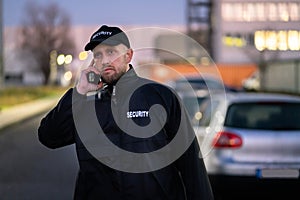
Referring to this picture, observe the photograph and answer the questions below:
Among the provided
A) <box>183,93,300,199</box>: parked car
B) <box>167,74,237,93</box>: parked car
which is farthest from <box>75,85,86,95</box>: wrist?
<box>167,74,237,93</box>: parked car

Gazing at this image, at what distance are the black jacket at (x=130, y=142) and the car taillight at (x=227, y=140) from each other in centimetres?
404

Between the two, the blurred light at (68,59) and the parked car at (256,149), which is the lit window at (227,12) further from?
the blurred light at (68,59)

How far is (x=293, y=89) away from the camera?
3391 centimetres

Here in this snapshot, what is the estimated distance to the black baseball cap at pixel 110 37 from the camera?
3.09 metres

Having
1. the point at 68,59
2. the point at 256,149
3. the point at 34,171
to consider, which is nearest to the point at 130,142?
the point at 68,59

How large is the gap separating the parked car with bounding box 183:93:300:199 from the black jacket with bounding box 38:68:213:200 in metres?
4.03

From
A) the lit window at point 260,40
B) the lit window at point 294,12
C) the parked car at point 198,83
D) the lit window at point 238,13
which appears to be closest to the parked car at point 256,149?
the parked car at point 198,83

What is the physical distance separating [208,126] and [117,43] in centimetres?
526

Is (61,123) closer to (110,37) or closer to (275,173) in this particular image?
(110,37)

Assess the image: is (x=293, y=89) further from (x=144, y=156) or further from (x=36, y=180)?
(x=144, y=156)

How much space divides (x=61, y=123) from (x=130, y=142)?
Answer: 0.42m

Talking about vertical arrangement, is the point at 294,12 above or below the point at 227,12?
above

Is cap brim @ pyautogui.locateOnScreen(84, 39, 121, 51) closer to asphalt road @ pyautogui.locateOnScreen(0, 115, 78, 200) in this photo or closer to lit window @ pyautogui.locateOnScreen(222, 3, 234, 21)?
asphalt road @ pyautogui.locateOnScreen(0, 115, 78, 200)

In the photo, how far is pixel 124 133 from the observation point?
298 centimetres
